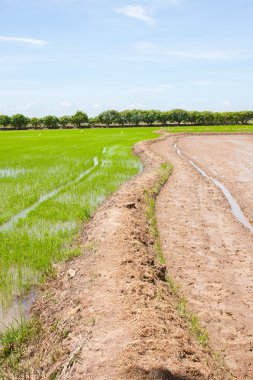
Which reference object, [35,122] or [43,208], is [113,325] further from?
[35,122]

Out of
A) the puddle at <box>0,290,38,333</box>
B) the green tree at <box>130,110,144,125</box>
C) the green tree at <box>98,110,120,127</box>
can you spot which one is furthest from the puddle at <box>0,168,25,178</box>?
the green tree at <box>98,110,120,127</box>

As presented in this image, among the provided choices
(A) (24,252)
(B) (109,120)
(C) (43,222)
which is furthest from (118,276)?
(B) (109,120)

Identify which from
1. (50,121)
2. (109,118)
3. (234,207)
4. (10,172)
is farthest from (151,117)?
(234,207)

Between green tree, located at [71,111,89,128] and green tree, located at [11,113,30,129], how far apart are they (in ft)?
41.3

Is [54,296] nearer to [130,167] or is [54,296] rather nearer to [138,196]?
[138,196]

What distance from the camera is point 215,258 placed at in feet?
23.6

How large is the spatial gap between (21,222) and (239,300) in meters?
5.49

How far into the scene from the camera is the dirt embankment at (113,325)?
12.2 ft

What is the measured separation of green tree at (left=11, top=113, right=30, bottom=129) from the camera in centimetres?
9581

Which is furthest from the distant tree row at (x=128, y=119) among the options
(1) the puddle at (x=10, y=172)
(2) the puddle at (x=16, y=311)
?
(2) the puddle at (x=16, y=311)

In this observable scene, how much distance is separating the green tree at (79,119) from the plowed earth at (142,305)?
85.6 m

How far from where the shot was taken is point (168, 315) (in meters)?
4.85

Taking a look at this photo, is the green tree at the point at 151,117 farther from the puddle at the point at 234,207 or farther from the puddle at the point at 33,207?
the puddle at the point at 234,207

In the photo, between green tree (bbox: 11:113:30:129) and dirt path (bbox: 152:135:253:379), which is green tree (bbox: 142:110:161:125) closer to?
green tree (bbox: 11:113:30:129)
